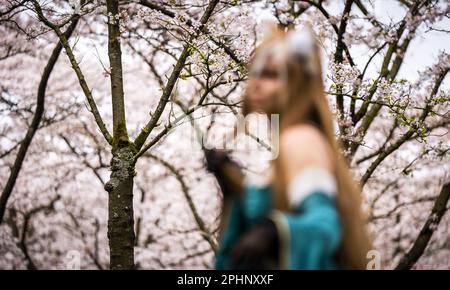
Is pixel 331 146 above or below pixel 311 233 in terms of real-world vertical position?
above

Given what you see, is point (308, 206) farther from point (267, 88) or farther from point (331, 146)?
point (267, 88)

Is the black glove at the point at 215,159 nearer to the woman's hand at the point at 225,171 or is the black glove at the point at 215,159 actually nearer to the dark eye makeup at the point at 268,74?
the woman's hand at the point at 225,171

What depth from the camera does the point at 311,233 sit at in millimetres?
1312

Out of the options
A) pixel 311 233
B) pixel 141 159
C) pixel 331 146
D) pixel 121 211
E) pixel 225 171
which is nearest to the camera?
pixel 311 233

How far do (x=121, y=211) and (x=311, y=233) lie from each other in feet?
16.8

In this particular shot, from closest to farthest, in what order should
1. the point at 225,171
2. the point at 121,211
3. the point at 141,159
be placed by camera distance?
the point at 225,171 → the point at 121,211 → the point at 141,159

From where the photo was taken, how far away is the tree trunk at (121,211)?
20.1ft

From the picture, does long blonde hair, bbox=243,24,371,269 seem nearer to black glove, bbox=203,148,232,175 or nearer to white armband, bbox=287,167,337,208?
white armband, bbox=287,167,337,208

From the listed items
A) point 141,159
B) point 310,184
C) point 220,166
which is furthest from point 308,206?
Result: point 141,159

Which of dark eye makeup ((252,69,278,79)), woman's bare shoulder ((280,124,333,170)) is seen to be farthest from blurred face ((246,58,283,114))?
woman's bare shoulder ((280,124,333,170))

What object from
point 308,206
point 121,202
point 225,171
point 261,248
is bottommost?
point 261,248

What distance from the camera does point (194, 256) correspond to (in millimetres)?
18859

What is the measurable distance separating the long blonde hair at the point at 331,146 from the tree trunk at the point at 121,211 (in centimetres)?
494
